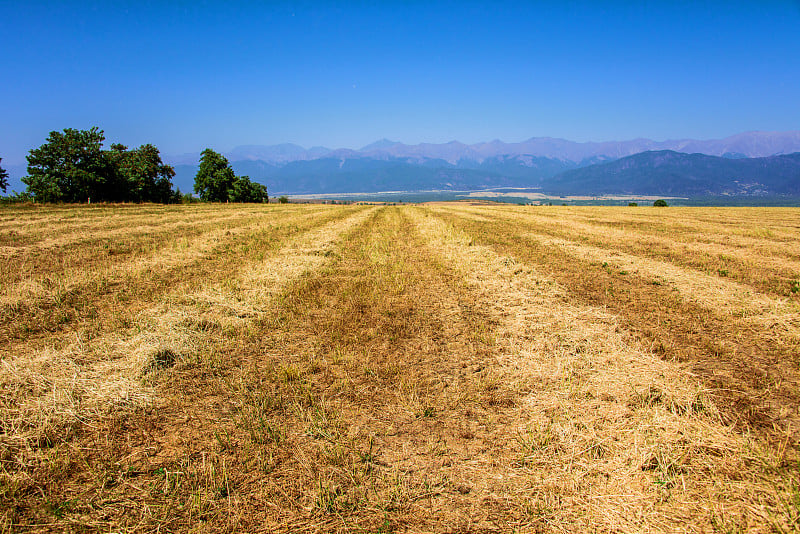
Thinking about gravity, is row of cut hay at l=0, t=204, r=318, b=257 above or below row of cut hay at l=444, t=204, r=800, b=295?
above

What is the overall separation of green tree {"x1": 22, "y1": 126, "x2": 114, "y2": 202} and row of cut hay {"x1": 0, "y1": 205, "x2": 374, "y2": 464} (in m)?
57.1

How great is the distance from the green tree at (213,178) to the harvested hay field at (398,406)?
255 ft

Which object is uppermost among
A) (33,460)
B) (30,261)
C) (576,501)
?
(30,261)

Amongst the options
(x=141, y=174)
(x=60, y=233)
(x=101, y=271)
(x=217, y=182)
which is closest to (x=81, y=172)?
(x=141, y=174)

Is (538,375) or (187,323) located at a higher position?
(187,323)

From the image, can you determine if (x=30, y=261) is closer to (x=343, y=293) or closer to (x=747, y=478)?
(x=343, y=293)

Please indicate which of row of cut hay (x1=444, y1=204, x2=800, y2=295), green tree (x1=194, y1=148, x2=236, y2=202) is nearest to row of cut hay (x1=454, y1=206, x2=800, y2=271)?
row of cut hay (x1=444, y1=204, x2=800, y2=295)

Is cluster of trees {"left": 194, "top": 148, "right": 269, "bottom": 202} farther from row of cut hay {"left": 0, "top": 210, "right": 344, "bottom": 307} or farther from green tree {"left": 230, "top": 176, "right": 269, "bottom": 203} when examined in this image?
row of cut hay {"left": 0, "top": 210, "right": 344, "bottom": 307}

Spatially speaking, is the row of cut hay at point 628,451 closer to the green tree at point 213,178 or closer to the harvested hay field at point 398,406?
the harvested hay field at point 398,406

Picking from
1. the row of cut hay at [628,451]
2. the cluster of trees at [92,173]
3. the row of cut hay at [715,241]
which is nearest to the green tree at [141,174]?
the cluster of trees at [92,173]

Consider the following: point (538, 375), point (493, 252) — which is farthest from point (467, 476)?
point (493, 252)

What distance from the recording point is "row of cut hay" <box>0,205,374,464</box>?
4172mm

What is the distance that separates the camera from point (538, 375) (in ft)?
17.5

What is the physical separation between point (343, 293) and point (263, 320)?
7.80ft
